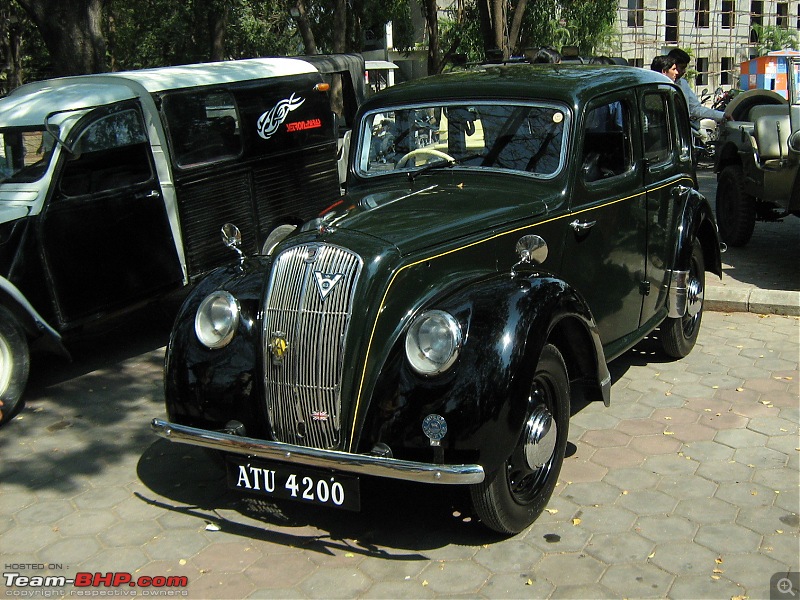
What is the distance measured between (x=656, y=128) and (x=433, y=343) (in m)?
3.04

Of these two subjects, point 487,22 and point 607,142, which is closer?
point 607,142

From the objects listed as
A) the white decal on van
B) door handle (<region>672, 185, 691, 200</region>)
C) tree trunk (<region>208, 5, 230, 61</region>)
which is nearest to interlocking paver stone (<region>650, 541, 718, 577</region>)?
door handle (<region>672, 185, 691, 200</region>)

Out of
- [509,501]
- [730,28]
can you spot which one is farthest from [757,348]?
[730,28]

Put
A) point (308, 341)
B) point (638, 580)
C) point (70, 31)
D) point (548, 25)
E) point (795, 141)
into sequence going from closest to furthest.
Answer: point (638, 580) < point (308, 341) < point (795, 141) < point (70, 31) < point (548, 25)

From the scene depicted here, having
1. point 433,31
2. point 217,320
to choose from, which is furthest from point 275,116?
point 433,31

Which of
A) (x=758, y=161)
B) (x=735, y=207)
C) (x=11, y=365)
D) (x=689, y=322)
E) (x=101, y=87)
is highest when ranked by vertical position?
(x=101, y=87)

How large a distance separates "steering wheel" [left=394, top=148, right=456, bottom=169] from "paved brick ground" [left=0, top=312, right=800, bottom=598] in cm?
181

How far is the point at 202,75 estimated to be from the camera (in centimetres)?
764

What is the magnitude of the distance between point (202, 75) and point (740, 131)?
578cm

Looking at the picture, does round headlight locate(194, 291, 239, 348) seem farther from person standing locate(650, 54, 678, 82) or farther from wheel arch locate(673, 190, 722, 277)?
person standing locate(650, 54, 678, 82)

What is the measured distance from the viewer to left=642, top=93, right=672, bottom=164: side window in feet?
18.5

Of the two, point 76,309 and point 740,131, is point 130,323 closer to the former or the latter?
point 76,309

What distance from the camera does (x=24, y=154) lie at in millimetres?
6352

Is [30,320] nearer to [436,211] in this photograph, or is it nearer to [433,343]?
[436,211]
